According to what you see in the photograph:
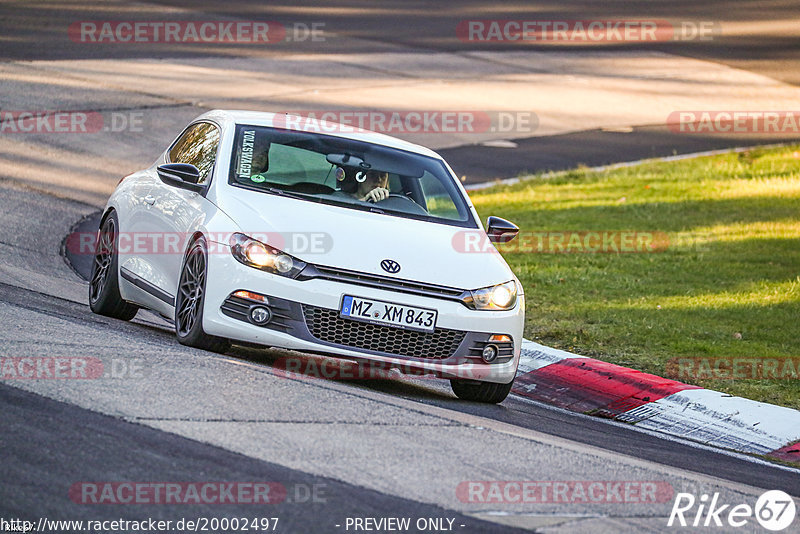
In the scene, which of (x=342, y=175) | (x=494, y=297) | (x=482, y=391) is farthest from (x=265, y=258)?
(x=482, y=391)

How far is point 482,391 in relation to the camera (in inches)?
337

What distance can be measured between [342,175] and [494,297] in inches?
58.2

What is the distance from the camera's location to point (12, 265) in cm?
1129

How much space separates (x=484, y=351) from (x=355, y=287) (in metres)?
1.01

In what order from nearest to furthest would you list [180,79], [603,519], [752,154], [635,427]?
1. [603,519]
2. [635,427]
3. [752,154]
4. [180,79]

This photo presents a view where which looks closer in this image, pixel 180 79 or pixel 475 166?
pixel 475 166

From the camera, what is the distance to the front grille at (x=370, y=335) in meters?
7.64

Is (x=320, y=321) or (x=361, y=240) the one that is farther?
(x=361, y=240)

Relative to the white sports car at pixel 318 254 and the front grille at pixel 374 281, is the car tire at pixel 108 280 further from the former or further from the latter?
the front grille at pixel 374 281

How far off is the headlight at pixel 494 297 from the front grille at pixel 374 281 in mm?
184

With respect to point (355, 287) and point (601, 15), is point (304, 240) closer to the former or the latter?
point (355, 287)

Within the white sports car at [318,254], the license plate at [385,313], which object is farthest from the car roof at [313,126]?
the license plate at [385,313]

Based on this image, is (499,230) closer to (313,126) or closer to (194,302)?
(313,126)

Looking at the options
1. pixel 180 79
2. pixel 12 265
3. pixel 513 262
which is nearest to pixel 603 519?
pixel 12 265
